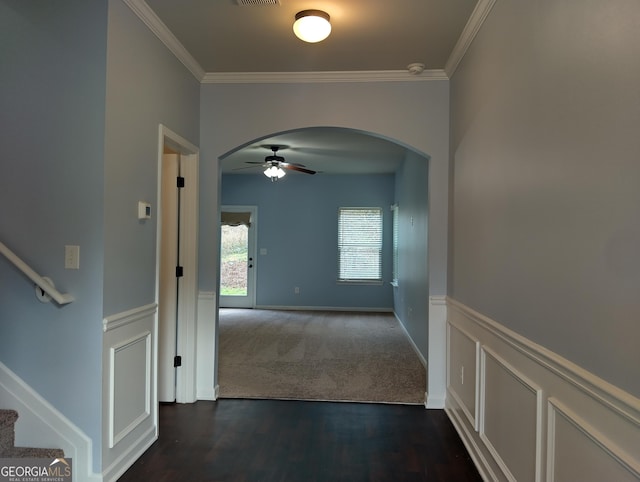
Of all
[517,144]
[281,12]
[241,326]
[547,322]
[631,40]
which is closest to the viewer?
[631,40]

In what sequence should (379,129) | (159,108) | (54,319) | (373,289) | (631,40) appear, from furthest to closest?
(373,289), (379,129), (159,108), (54,319), (631,40)

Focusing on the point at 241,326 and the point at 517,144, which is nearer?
the point at 517,144

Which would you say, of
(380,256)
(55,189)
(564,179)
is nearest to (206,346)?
(55,189)

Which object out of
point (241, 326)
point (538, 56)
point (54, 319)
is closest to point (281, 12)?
point (538, 56)

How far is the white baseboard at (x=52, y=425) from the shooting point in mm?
2174

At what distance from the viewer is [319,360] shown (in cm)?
473

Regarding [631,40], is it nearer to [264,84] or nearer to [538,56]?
[538,56]

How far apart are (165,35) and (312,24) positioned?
Result: 3.35 ft

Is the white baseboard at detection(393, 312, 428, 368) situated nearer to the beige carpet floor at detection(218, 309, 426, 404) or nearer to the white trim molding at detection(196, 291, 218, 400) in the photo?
the beige carpet floor at detection(218, 309, 426, 404)

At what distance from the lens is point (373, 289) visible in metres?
8.20

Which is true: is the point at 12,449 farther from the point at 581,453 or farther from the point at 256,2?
the point at 256,2

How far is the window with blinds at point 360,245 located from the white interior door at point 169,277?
5.09 meters

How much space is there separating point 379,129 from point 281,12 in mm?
1230

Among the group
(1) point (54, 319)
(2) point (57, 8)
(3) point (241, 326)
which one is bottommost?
(3) point (241, 326)
